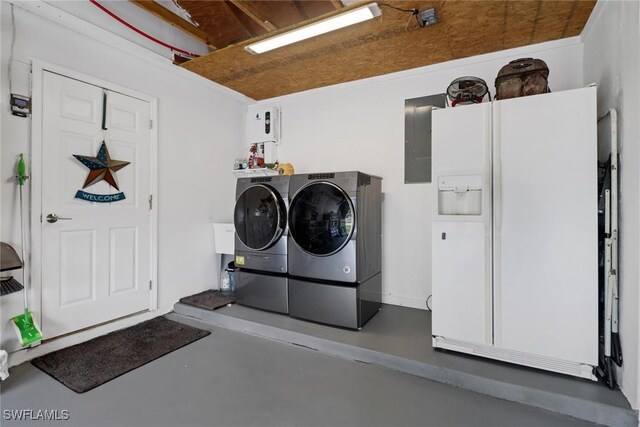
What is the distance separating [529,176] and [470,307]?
1010 millimetres

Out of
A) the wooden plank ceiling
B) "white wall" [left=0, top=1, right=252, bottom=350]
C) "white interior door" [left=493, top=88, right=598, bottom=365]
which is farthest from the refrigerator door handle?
"white wall" [left=0, top=1, right=252, bottom=350]

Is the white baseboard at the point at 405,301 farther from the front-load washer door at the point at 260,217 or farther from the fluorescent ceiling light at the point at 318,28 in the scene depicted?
the fluorescent ceiling light at the point at 318,28

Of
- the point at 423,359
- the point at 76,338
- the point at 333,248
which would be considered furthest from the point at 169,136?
the point at 423,359

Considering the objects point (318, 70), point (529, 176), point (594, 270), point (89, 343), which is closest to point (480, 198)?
point (529, 176)

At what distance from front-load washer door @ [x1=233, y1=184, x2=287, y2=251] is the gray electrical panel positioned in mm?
1509

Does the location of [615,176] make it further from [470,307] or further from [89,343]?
[89,343]

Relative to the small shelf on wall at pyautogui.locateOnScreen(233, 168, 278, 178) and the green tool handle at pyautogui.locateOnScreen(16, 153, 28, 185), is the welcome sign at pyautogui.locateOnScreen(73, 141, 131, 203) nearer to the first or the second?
the green tool handle at pyautogui.locateOnScreen(16, 153, 28, 185)

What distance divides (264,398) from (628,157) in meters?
2.68

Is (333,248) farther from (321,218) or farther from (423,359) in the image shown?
(423,359)

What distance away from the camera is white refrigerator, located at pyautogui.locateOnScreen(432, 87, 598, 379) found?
1922mm

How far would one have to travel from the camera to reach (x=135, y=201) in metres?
3.12

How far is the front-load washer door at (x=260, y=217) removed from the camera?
3125 millimetres

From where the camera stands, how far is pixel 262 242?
325 cm

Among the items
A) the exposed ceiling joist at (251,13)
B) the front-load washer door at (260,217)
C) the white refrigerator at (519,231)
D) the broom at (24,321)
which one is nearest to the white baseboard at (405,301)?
the white refrigerator at (519,231)
